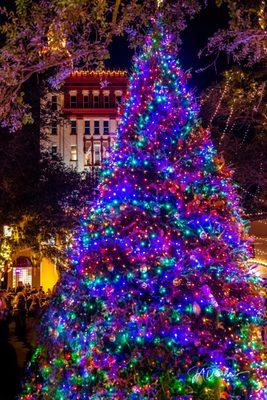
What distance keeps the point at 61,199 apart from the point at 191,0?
1541 centimetres

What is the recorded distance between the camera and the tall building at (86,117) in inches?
2365

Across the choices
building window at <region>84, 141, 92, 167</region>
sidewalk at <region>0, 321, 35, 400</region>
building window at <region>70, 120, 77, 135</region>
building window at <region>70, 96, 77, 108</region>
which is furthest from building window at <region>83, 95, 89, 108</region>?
sidewalk at <region>0, 321, 35, 400</region>

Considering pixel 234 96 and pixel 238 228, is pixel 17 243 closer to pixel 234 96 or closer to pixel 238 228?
pixel 234 96

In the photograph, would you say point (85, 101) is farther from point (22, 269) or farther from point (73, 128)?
point (22, 269)

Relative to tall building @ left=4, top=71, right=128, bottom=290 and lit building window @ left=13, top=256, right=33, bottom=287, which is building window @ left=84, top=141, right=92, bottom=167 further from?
lit building window @ left=13, top=256, right=33, bottom=287

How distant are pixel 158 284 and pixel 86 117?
190 feet

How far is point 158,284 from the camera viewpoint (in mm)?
5594

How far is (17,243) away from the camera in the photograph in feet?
70.9

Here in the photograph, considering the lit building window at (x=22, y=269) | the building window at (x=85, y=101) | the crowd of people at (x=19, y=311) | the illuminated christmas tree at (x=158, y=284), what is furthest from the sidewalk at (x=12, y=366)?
the building window at (x=85, y=101)

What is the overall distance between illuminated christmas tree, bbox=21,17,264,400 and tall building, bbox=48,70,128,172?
176ft

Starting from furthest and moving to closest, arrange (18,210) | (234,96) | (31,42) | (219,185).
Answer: (18,210), (234,96), (31,42), (219,185)

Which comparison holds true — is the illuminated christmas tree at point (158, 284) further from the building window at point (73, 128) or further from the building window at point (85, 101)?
the building window at point (73, 128)

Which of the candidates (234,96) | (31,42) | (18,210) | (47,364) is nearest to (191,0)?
(31,42)

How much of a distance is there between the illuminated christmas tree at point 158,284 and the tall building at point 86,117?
53552 mm
